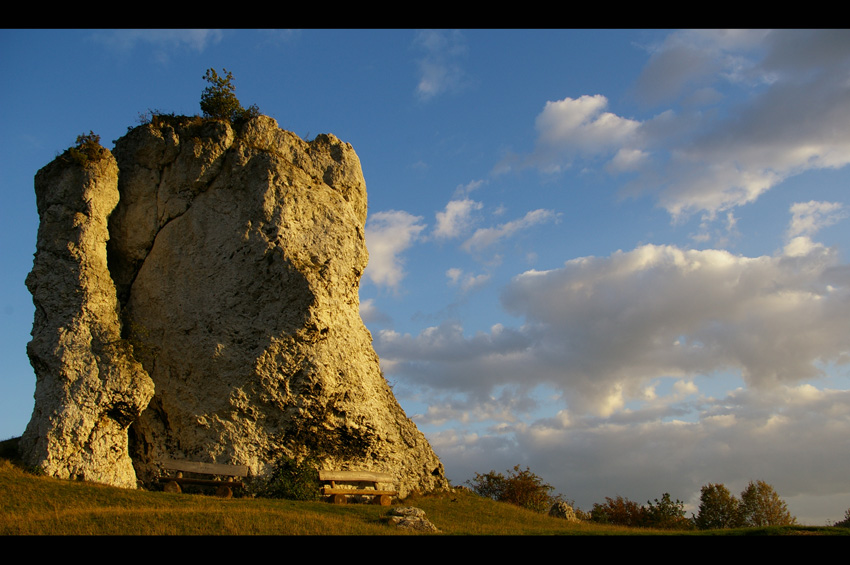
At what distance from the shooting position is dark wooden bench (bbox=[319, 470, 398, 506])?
2372 cm

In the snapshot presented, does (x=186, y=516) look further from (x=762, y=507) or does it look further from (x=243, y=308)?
(x=762, y=507)

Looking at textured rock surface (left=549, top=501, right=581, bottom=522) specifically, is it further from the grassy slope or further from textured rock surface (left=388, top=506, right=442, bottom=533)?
textured rock surface (left=388, top=506, right=442, bottom=533)

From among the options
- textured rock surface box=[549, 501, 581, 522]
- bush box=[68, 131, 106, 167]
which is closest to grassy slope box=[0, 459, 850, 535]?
textured rock surface box=[549, 501, 581, 522]

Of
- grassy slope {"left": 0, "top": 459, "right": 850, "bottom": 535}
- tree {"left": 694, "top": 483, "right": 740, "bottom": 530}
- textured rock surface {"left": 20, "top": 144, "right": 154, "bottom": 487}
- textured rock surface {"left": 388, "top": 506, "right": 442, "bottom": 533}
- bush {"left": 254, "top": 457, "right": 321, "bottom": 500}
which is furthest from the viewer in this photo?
tree {"left": 694, "top": 483, "right": 740, "bottom": 530}

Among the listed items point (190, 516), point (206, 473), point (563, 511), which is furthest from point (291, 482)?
point (563, 511)

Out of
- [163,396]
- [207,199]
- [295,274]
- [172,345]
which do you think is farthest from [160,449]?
[207,199]

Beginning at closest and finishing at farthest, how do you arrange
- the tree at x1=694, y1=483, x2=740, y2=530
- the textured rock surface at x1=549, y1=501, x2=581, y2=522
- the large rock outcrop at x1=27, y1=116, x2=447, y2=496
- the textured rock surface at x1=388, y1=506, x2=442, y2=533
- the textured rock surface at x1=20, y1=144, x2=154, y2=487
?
the textured rock surface at x1=388, y1=506, x2=442, y2=533, the textured rock surface at x1=20, y1=144, x2=154, y2=487, the large rock outcrop at x1=27, y1=116, x2=447, y2=496, the textured rock surface at x1=549, y1=501, x2=581, y2=522, the tree at x1=694, y1=483, x2=740, y2=530

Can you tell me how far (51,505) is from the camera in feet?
59.1

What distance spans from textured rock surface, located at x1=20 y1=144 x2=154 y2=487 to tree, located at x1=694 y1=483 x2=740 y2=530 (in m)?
33.3

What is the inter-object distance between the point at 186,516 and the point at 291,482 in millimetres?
7349

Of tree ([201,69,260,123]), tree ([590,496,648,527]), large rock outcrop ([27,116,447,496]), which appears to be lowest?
tree ([590,496,648,527])

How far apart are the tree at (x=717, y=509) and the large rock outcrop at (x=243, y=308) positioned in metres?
20.7

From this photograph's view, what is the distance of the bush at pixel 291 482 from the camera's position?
23.3 meters
